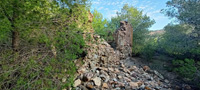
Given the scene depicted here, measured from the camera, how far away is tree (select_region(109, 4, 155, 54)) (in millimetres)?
12322

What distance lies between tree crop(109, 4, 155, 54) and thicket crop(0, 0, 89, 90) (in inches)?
347

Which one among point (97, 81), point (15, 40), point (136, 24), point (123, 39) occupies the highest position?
point (136, 24)

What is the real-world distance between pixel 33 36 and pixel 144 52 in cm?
997

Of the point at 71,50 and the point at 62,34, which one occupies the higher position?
the point at 62,34

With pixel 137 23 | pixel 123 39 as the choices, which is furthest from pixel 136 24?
pixel 123 39

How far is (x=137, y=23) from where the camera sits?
13.7m

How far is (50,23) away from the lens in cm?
321

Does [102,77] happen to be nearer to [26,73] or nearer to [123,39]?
[26,73]

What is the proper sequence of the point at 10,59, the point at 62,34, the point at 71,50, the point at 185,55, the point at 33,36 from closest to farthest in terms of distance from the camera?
the point at 10,59, the point at 33,36, the point at 62,34, the point at 71,50, the point at 185,55

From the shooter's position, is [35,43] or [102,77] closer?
[35,43]

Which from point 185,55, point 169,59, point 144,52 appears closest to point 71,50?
point 144,52

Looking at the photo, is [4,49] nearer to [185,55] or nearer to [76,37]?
[76,37]

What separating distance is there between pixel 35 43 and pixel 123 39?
288 inches

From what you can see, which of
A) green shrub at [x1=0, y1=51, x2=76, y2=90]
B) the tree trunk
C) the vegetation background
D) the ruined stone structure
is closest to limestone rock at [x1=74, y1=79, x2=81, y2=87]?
the vegetation background
